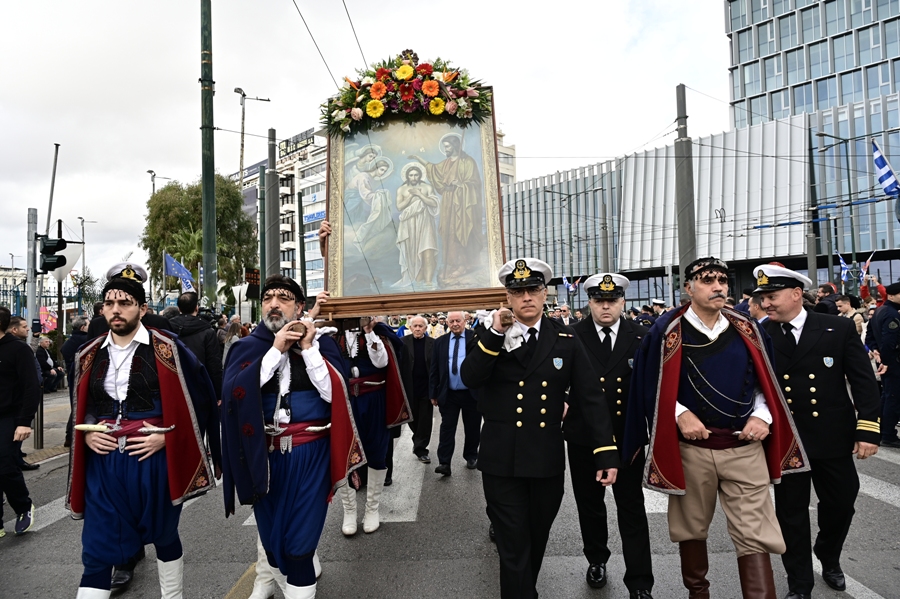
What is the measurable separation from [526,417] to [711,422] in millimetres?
1097

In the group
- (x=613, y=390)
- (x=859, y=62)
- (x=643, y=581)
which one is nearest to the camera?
(x=643, y=581)

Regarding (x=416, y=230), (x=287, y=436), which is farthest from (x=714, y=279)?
(x=287, y=436)

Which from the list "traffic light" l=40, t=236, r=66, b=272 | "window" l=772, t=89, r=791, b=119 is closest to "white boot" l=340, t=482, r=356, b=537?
"traffic light" l=40, t=236, r=66, b=272

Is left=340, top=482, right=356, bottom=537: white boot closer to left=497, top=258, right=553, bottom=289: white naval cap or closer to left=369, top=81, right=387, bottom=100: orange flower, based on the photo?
left=497, top=258, right=553, bottom=289: white naval cap

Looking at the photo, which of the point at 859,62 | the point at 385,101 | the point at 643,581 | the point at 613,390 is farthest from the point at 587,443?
the point at 859,62

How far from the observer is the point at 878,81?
167 ft

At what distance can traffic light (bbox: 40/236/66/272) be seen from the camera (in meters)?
10.8

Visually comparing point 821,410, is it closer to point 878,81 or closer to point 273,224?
point 273,224

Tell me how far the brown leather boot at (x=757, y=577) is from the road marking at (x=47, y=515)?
19.5ft

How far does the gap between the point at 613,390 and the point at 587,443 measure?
550mm

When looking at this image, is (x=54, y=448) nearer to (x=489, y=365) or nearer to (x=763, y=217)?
(x=489, y=365)

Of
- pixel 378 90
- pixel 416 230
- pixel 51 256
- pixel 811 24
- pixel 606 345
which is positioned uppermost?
pixel 811 24

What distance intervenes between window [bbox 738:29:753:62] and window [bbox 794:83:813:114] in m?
5.28

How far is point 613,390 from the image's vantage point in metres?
4.82
